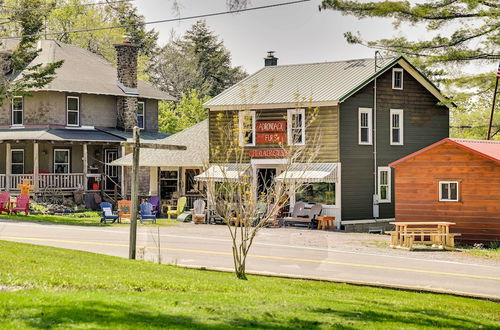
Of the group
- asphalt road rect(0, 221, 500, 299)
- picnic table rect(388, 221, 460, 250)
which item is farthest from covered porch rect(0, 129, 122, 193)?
picnic table rect(388, 221, 460, 250)

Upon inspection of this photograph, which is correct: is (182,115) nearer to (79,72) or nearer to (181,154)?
(79,72)

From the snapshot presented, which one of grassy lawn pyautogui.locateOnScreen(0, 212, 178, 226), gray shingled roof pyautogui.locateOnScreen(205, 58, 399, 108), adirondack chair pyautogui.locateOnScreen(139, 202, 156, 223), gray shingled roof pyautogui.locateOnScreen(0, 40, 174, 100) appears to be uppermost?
gray shingled roof pyautogui.locateOnScreen(0, 40, 174, 100)

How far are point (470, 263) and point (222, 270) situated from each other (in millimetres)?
8942

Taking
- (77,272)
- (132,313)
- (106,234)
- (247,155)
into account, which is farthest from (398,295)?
(247,155)

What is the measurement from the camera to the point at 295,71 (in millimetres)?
45031

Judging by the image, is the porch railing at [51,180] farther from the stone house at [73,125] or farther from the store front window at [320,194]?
the store front window at [320,194]

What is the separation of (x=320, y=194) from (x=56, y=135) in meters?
16.3

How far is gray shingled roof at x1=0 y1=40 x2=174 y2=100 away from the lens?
49.3 m

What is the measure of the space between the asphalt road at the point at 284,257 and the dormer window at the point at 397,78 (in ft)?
39.0

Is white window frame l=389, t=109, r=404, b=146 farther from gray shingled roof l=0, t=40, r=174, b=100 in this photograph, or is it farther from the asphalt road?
gray shingled roof l=0, t=40, r=174, b=100

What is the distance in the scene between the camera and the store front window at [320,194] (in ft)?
130

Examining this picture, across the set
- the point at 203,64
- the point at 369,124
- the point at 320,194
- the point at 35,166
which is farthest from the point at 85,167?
the point at 203,64

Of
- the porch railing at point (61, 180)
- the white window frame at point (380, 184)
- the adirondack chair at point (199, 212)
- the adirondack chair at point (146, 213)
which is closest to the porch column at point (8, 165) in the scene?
the porch railing at point (61, 180)

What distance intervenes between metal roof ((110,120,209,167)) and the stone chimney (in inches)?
183
